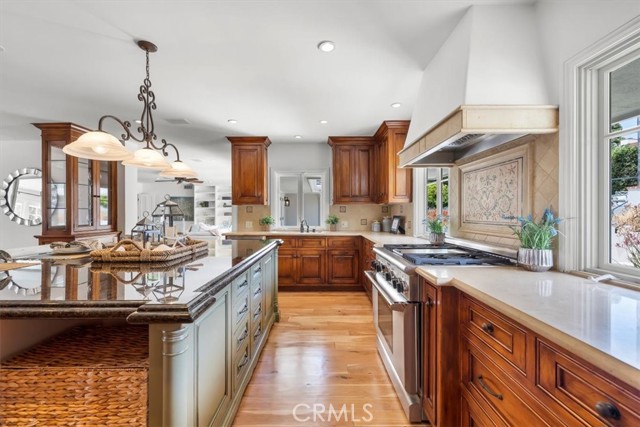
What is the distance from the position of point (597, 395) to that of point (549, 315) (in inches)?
8.3

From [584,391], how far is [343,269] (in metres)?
3.55

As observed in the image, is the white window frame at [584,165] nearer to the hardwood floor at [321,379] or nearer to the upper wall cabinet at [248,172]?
the hardwood floor at [321,379]

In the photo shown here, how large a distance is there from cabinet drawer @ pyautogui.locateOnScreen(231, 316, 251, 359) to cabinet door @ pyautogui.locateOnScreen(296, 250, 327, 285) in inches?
90.8

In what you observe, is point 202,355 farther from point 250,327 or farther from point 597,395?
point 597,395

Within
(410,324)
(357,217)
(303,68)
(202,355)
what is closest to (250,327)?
(202,355)

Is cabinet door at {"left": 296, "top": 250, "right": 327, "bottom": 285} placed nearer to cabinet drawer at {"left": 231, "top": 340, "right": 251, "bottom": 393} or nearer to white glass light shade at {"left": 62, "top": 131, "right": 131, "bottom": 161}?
cabinet drawer at {"left": 231, "top": 340, "right": 251, "bottom": 393}

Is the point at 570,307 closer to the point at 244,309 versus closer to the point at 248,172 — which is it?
the point at 244,309

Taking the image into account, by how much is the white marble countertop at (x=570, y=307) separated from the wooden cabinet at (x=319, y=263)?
2.77m

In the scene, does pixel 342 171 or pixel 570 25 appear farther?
pixel 342 171

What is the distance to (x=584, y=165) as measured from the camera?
140 cm

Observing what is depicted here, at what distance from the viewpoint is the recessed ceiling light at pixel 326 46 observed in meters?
2.05

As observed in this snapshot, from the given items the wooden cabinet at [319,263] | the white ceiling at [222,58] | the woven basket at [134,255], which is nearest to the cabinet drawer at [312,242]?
the wooden cabinet at [319,263]

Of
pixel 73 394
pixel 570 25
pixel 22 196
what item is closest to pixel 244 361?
pixel 73 394

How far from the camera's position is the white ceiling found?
1.74 m
